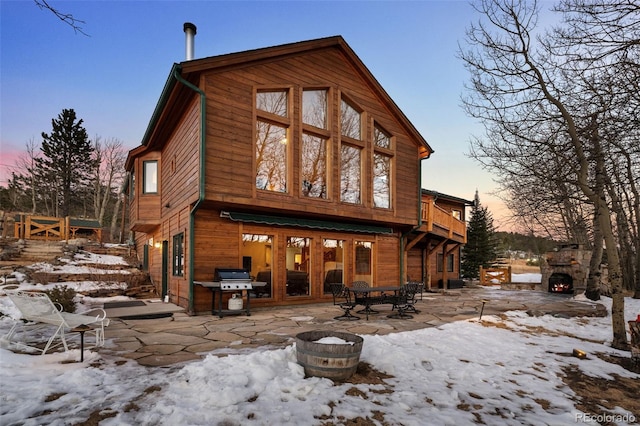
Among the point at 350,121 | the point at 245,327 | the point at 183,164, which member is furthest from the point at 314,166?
the point at 245,327

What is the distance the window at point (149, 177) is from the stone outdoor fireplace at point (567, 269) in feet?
61.8

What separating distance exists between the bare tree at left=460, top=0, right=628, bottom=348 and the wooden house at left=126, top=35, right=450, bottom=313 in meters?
4.39

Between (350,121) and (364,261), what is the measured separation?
5.00 metres

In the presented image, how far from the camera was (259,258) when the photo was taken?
389 inches

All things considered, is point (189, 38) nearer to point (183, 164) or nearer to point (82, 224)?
point (183, 164)

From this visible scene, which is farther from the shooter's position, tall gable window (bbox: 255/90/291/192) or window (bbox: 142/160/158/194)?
window (bbox: 142/160/158/194)

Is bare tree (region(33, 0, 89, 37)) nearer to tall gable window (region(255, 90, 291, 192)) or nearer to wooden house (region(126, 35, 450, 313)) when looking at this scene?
wooden house (region(126, 35, 450, 313))

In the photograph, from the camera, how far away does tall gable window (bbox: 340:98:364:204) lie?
1150cm

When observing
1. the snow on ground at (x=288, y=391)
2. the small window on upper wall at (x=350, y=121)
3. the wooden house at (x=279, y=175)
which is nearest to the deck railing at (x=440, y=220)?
the wooden house at (x=279, y=175)

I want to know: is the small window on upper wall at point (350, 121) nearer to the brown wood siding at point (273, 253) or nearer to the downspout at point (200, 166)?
the brown wood siding at point (273, 253)

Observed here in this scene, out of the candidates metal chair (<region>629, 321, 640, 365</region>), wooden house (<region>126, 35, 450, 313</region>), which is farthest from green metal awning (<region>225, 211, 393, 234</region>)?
metal chair (<region>629, 321, 640, 365</region>)

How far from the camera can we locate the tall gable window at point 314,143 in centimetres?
1052

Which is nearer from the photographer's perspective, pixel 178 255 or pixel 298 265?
pixel 178 255

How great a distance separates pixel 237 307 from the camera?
8609mm
